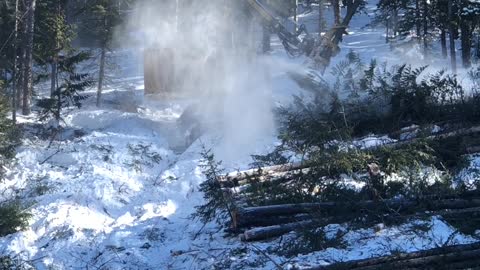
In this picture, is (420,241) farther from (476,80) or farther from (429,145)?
(476,80)

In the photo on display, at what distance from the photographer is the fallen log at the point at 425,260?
6.04m

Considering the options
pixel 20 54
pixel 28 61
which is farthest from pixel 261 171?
pixel 20 54

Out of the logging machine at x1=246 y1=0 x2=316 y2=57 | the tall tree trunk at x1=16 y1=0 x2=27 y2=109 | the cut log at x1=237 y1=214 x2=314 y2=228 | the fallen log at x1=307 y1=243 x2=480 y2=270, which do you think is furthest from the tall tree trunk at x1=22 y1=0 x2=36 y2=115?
the fallen log at x1=307 y1=243 x2=480 y2=270

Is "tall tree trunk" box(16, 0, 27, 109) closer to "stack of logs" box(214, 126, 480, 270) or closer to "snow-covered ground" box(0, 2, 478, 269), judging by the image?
"snow-covered ground" box(0, 2, 478, 269)

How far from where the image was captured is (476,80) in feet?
47.5

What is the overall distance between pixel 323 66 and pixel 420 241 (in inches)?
482

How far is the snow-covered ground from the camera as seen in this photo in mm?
6914

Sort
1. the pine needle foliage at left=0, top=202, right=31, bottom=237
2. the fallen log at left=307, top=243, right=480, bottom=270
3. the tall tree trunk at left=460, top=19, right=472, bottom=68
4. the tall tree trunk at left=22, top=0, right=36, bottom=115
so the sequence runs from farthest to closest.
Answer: the tall tree trunk at left=22, top=0, right=36, bottom=115 → the tall tree trunk at left=460, top=19, right=472, bottom=68 → the pine needle foliage at left=0, top=202, right=31, bottom=237 → the fallen log at left=307, top=243, right=480, bottom=270

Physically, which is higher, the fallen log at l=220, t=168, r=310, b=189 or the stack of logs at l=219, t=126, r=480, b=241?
the fallen log at l=220, t=168, r=310, b=189

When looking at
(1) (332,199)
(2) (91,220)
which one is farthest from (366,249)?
→ (2) (91,220)

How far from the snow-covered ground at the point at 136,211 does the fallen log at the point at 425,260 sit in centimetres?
29

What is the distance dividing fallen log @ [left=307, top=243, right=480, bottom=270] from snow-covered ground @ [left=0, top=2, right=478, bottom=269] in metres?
0.29

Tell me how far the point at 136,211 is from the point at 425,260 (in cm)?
576

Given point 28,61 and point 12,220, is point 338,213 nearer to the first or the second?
point 12,220
